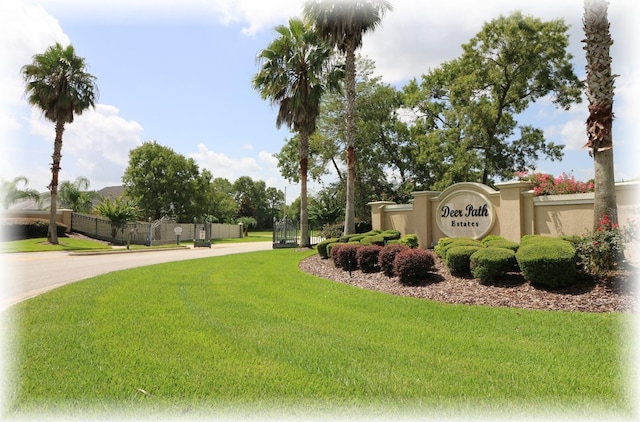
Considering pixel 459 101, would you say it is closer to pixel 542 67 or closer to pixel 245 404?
pixel 542 67

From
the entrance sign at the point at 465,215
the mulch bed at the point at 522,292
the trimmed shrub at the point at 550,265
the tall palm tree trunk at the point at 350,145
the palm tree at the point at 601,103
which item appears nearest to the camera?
the mulch bed at the point at 522,292

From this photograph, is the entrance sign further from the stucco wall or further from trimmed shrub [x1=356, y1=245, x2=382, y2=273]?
trimmed shrub [x1=356, y1=245, x2=382, y2=273]

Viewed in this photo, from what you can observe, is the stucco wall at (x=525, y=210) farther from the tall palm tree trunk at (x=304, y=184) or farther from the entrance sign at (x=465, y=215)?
the tall palm tree trunk at (x=304, y=184)

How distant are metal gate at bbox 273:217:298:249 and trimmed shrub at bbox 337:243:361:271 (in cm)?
1506

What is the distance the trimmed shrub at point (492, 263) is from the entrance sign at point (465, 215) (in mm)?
3896

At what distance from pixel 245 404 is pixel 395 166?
26948mm

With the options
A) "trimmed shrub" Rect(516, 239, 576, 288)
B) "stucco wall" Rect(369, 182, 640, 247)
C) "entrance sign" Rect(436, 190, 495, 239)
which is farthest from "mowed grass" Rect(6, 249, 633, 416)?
"entrance sign" Rect(436, 190, 495, 239)

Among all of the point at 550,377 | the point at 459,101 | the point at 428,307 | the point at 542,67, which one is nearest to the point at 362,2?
the point at 459,101

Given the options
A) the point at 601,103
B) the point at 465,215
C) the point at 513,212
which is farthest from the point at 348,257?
the point at 601,103

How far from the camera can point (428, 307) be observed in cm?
745

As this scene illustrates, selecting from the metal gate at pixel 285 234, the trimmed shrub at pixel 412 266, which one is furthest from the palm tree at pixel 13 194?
the trimmed shrub at pixel 412 266

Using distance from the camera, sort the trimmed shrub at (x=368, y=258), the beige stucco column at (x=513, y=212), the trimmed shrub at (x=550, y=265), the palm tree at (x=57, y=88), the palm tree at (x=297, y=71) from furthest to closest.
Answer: the palm tree at (x=57, y=88) < the palm tree at (x=297, y=71) < the beige stucco column at (x=513, y=212) < the trimmed shrub at (x=368, y=258) < the trimmed shrub at (x=550, y=265)

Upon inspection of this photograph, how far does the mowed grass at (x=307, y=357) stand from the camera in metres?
3.71

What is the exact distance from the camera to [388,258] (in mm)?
10406
